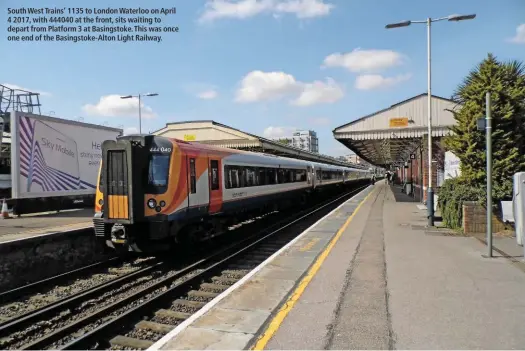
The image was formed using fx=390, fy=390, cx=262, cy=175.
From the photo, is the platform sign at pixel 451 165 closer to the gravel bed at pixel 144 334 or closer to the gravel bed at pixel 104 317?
the gravel bed at pixel 104 317

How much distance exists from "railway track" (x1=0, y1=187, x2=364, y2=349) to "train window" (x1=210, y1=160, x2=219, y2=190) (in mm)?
1896

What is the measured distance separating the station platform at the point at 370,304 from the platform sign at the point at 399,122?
14.9 metres

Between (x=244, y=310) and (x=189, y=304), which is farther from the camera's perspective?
(x=189, y=304)

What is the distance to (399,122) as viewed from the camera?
23.1 meters

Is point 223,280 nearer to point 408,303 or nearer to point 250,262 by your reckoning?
point 250,262

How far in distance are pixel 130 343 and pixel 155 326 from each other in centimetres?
58

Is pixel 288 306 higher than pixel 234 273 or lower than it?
higher

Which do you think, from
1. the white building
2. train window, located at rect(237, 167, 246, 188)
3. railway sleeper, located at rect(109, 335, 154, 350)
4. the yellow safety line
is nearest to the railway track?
railway sleeper, located at rect(109, 335, 154, 350)

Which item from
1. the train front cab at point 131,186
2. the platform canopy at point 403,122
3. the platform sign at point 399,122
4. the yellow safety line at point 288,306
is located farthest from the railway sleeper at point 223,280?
the platform sign at point 399,122

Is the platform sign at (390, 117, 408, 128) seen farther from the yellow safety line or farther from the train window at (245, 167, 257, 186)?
the yellow safety line

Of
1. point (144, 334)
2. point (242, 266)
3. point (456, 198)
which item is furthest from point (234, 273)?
point (456, 198)

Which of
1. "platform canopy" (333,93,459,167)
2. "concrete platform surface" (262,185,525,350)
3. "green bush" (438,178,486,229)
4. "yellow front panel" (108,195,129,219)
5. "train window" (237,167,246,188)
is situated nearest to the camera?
"concrete platform surface" (262,185,525,350)

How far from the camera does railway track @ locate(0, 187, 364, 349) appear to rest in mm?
5371

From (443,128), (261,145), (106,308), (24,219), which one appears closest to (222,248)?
(106,308)
